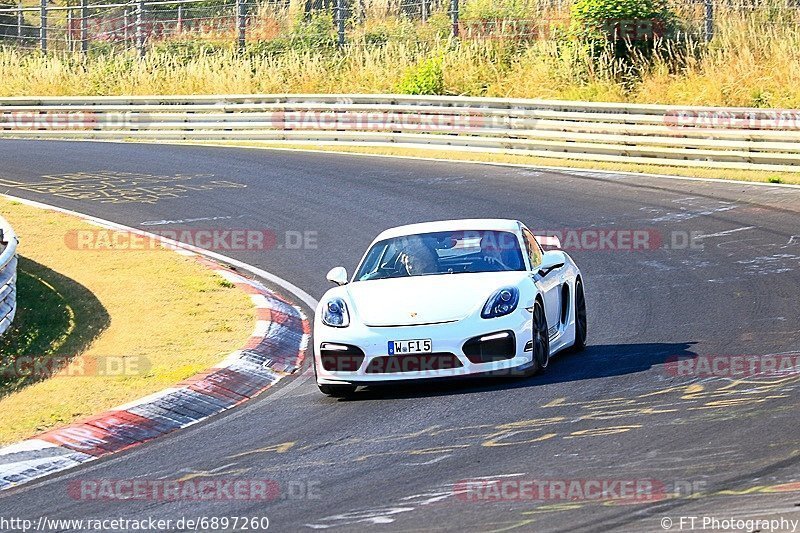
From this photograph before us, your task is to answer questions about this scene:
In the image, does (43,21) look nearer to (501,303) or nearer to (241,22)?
(241,22)

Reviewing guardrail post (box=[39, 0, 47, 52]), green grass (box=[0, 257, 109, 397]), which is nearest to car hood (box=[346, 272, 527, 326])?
green grass (box=[0, 257, 109, 397])

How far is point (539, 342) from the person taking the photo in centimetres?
994

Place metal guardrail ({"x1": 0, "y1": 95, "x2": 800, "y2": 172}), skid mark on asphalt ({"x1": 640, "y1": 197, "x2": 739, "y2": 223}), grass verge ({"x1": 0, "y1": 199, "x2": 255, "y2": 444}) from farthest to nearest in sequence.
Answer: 1. metal guardrail ({"x1": 0, "y1": 95, "x2": 800, "y2": 172})
2. skid mark on asphalt ({"x1": 640, "y1": 197, "x2": 739, "y2": 223})
3. grass verge ({"x1": 0, "y1": 199, "x2": 255, "y2": 444})

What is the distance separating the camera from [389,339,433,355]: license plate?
9461 mm

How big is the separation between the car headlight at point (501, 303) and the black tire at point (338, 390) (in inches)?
43.8

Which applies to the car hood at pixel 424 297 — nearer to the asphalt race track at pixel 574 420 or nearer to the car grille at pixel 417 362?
the car grille at pixel 417 362

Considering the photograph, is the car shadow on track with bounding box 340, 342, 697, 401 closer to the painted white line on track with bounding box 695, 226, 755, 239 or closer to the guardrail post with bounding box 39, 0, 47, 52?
the painted white line on track with bounding box 695, 226, 755, 239

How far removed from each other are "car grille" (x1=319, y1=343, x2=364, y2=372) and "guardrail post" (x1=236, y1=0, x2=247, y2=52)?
2578cm

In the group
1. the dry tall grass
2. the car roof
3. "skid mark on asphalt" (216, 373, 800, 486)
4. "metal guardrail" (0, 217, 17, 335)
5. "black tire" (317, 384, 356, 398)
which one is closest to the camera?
"skid mark on asphalt" (216, 373, 800, 486)

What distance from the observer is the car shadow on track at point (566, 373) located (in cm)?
969

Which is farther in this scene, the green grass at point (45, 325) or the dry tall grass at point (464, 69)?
the dry tall grass at point (464, 69)

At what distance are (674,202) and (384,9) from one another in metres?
18.8

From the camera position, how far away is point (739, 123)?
22.0 meters

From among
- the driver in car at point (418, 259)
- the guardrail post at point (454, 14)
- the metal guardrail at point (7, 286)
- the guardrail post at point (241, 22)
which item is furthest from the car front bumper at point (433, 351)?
the guardrail post at point (241, 22)
